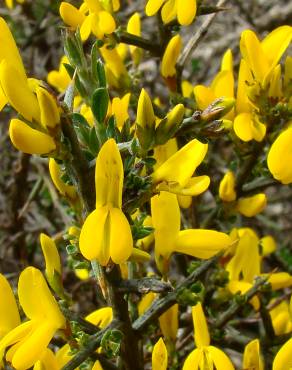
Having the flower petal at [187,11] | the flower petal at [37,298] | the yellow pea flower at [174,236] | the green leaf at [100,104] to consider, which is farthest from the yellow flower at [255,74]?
the flower petal at [37,298]

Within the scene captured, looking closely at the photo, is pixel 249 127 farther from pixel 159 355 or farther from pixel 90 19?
pixel 159 355

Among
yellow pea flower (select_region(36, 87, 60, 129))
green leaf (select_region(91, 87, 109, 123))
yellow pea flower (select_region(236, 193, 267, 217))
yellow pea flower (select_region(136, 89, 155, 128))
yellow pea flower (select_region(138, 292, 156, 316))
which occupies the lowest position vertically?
yellow pea flower (select_region(138, 292, 156, 316))

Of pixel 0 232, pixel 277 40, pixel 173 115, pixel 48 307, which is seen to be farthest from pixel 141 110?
pixel 0 232

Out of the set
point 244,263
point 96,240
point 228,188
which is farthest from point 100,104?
point 244,263

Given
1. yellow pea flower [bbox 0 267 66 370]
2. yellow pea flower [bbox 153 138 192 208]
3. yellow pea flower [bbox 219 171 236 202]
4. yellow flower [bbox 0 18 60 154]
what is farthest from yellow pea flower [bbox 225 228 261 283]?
yellow flower [bbox 0 18 60 154]

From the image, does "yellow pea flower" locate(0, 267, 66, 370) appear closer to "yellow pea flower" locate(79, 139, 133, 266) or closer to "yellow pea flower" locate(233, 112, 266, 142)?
"yellow pea flower" locate(79, 139, 133, 266)
